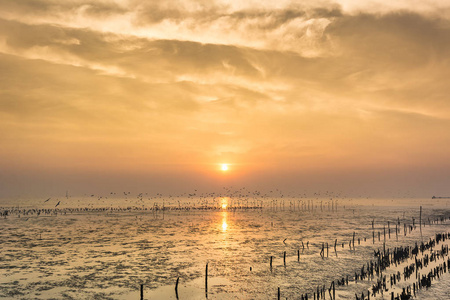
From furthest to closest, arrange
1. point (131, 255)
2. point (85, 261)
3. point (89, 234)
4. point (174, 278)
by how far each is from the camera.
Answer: point (89, 234) → point (131, 255) → point (85, 261) → point (174, 278)

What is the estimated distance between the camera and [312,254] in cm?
5044

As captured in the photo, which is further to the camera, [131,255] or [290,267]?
[131,255]

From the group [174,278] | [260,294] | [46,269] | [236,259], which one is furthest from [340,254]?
[46,269]

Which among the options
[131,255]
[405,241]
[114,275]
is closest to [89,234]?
[131,255]

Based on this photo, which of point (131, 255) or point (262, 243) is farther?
point (262, 243)

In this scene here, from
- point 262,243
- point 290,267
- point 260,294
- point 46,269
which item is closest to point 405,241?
point 262,243

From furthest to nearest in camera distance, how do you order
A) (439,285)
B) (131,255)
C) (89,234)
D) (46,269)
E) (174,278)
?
(89,234), (131,255), (46,269), (174,278), (439,285)

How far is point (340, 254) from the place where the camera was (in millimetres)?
50250

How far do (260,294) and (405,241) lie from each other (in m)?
43.0

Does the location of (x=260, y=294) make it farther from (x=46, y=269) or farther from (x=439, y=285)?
(x=46, y=269)

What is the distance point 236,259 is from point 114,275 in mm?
16839

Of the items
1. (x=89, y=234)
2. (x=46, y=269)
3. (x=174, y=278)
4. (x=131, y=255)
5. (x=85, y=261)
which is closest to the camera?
(x=174, y=278)

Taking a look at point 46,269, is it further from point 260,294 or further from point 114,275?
point 260,294

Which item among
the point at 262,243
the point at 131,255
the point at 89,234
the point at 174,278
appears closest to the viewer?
the point at 174,278
